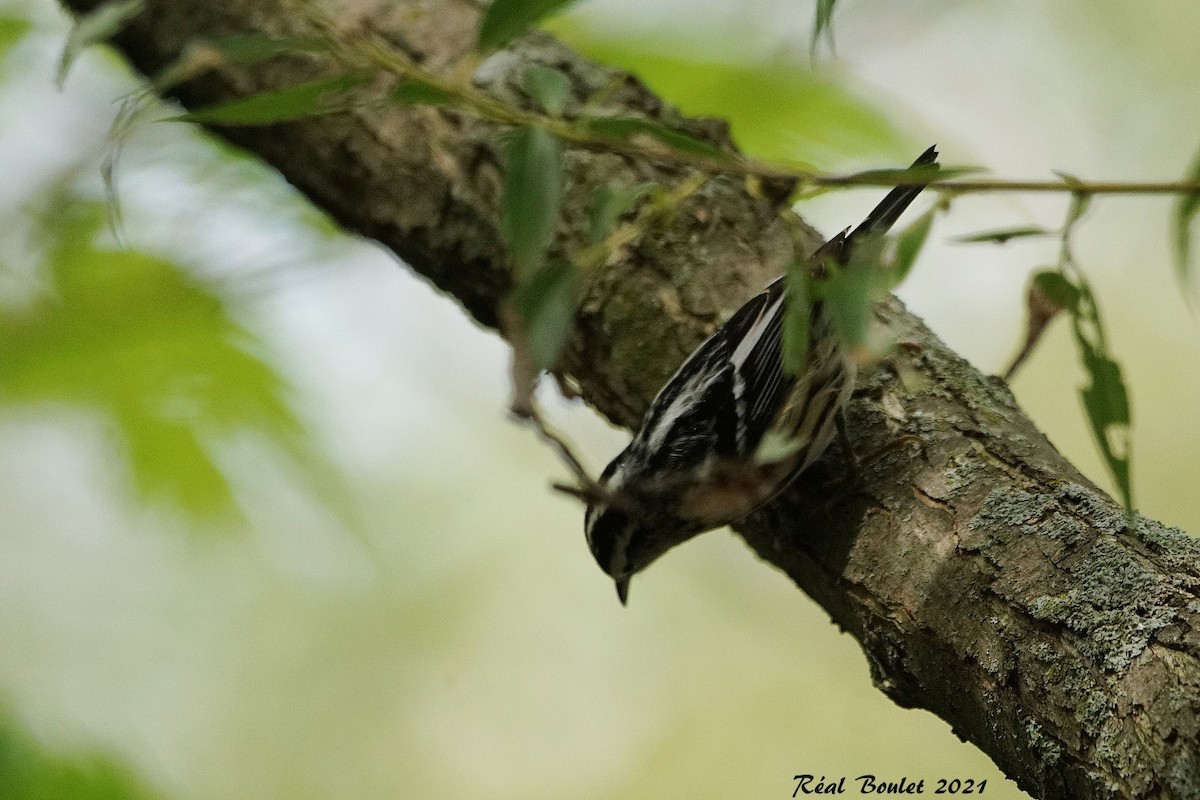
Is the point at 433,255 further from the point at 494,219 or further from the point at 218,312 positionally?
the point at 218,312

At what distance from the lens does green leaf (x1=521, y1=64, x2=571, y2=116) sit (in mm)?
1468

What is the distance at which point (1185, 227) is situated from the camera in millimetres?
1168

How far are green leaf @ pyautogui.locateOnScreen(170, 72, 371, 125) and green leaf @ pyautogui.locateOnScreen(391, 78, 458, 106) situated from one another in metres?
0.11

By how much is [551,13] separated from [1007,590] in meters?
1.11

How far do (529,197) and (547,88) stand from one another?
254 millimetres

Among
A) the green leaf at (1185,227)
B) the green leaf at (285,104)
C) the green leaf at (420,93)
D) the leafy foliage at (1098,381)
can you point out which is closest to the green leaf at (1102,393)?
the leafy foliage at (1098,381)

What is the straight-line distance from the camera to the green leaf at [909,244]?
1.24m

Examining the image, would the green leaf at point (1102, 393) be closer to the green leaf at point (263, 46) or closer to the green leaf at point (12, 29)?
the green leaf at point (263, 46)

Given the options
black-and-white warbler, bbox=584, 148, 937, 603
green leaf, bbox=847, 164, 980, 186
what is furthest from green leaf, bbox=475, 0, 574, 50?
black-and-white warbler, bbox=584, 148, 937, 603

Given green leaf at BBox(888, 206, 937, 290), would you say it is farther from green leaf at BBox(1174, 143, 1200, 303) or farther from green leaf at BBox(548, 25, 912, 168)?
green leaf at BBox(548, 25, 912, 168)

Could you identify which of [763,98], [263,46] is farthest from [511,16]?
[763,98]

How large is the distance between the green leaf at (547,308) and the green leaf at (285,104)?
40cm

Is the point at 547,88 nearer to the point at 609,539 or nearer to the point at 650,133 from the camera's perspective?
the point at 650,133

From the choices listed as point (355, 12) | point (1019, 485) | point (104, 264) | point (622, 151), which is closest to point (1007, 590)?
point (1019, 485)
